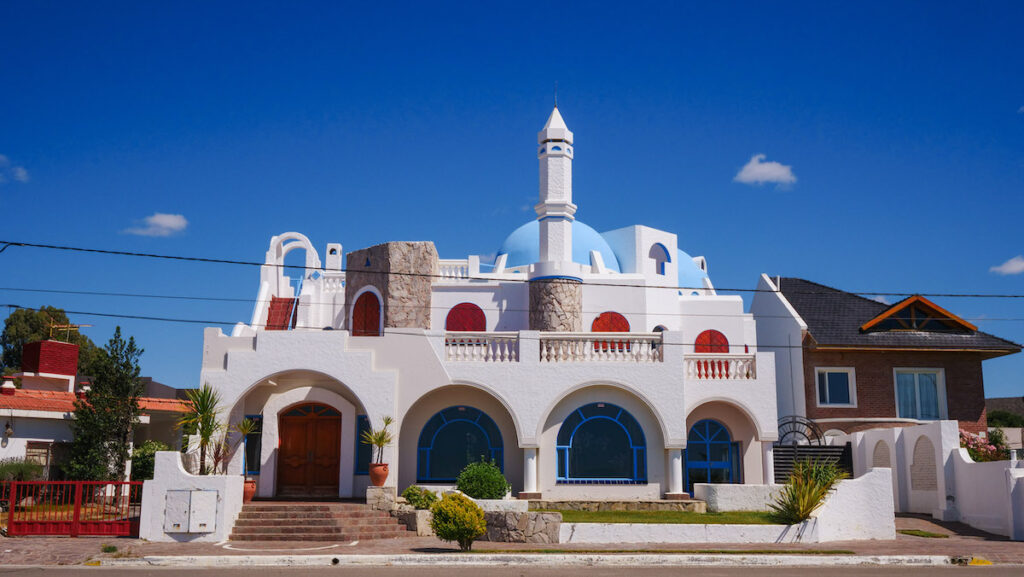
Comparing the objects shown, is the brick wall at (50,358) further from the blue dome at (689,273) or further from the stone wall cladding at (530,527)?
the blue dome at (689,273)

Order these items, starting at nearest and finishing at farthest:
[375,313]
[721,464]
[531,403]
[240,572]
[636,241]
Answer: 1. [240,572]
2. [531,403]
3. [721,464]
4. [375,313]
5. [636,241]

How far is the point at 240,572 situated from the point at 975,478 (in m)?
17.9

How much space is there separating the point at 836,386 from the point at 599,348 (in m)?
10.3

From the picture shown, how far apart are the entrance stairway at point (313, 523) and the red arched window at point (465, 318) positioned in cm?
965

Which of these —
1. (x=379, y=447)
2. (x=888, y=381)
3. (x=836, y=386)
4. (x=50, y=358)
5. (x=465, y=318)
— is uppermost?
(x=465, y=318)

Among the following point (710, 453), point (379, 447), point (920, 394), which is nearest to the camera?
point (379, 447)

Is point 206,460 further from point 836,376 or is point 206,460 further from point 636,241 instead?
point 836,376

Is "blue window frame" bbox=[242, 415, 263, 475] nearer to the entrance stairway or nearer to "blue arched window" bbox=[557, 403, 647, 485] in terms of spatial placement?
the entrance stairway

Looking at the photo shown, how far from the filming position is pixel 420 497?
69.8 feet

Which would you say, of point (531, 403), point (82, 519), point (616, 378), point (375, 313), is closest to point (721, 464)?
point (616, 378)

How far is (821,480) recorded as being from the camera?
20188 mm

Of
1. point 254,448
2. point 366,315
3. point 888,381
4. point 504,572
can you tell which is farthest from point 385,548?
point 888,381

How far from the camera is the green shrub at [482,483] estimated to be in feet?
70.2

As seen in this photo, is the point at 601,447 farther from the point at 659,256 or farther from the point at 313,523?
the point at 659,256
